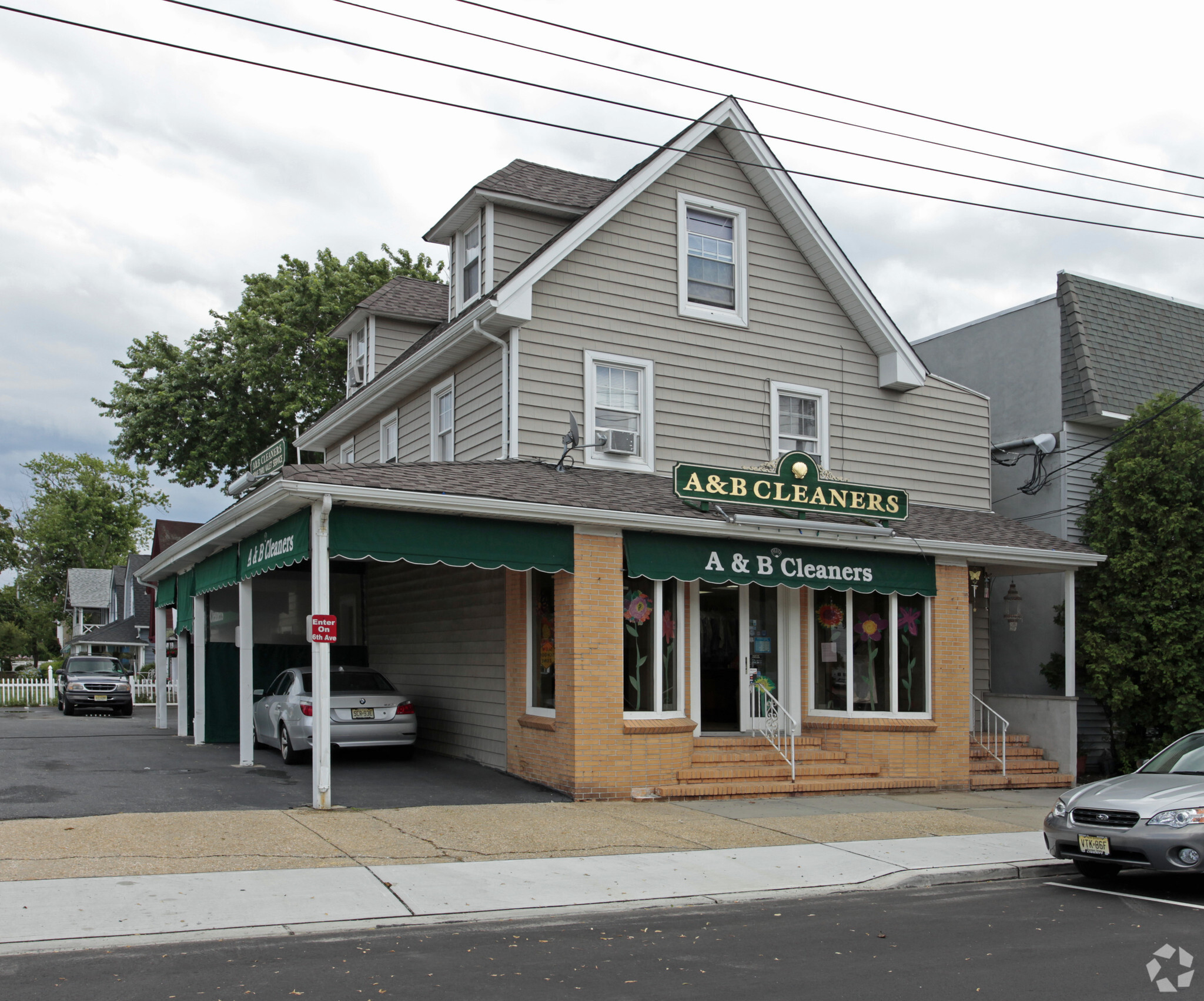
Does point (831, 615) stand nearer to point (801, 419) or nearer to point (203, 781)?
point (801, 419)

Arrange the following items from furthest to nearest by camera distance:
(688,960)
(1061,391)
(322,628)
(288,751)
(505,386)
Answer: (1061,391) → (288,751) → (505,386) → (322,628) → (688,960)

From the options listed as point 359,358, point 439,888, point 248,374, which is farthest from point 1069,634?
point 248,374

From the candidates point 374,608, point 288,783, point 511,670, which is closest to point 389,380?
point 374,608

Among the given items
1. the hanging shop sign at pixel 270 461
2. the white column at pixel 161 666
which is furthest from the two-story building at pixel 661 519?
the white column at pixel 161 666

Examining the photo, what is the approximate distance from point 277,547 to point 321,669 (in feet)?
6.97

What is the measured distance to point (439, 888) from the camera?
8.67 meters

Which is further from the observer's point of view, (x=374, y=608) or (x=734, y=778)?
(x=374, y=608)

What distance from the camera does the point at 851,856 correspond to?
10.6 m

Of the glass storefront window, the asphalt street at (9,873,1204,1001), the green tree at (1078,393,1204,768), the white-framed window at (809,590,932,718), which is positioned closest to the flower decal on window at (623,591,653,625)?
the glass storefront window

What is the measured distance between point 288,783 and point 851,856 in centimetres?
714

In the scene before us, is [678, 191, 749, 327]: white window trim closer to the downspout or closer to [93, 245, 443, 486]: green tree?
the downspout

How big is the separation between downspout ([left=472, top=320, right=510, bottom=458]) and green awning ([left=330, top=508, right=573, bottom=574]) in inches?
95.9

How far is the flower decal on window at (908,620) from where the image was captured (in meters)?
16.4

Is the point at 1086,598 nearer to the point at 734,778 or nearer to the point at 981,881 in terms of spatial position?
the point at 734,778
